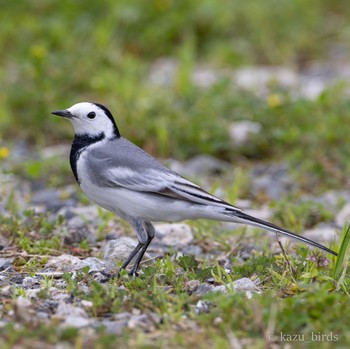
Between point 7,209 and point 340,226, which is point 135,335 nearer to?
point 7,209

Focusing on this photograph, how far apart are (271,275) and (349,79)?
17.5 feet

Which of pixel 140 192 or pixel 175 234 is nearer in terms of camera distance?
pixel 140 192

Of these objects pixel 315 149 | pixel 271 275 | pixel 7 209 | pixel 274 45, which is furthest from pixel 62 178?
pixel 274 45

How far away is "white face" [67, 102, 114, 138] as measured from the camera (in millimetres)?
5301

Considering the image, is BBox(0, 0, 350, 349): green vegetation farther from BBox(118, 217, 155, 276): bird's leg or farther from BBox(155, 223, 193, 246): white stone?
BBox(118, 217, 155, 276): bird's leg

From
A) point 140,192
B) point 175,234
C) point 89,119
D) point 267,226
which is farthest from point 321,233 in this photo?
point 89,119

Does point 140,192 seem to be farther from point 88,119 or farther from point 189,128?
point 189,128

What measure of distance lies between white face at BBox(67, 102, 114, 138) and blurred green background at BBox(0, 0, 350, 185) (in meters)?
2.51

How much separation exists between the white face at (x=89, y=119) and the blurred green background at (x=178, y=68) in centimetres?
251

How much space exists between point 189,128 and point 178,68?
1.80m

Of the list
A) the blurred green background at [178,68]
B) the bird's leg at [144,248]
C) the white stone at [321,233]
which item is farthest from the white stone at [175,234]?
the blurred green background at [178,68]

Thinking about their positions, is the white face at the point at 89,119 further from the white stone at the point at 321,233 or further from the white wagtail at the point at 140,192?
the white stone at the point at 321,233

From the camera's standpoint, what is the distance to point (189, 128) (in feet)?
25.8

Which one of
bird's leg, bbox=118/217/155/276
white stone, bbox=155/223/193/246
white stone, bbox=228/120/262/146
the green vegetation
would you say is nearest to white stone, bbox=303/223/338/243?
the green vegetation
